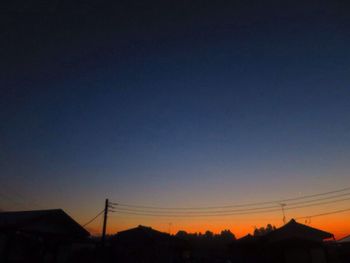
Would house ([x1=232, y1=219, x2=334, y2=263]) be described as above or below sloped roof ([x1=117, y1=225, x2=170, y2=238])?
below

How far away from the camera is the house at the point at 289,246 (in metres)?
32.6

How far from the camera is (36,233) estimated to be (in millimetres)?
19453

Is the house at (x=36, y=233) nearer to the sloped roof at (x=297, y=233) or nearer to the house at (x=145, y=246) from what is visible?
the house at (x=145, y=246)

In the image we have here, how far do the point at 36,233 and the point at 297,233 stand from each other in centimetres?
3096

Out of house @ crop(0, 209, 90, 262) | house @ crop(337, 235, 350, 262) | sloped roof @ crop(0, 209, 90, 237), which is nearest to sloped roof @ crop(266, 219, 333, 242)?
house @ crop(337, 235, 350, 262)

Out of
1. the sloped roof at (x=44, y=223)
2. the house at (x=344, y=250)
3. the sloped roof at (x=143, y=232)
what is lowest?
the house at (x=344, y=250)

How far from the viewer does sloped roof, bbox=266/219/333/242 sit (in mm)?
34750

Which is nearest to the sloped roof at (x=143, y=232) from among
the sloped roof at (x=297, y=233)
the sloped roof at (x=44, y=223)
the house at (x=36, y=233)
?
the sloped roof at (x=44, y=223)

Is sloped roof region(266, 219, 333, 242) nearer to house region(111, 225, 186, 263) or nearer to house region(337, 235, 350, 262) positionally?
house region(337, 235, 350, 262)

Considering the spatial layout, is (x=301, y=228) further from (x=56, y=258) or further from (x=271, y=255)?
(x=56, y=258)

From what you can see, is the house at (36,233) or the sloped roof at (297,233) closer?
the house at (36,233)

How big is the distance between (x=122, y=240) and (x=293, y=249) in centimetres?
2072

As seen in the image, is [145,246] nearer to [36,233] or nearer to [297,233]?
[36,233]

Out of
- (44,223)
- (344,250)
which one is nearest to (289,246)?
(344,250)
